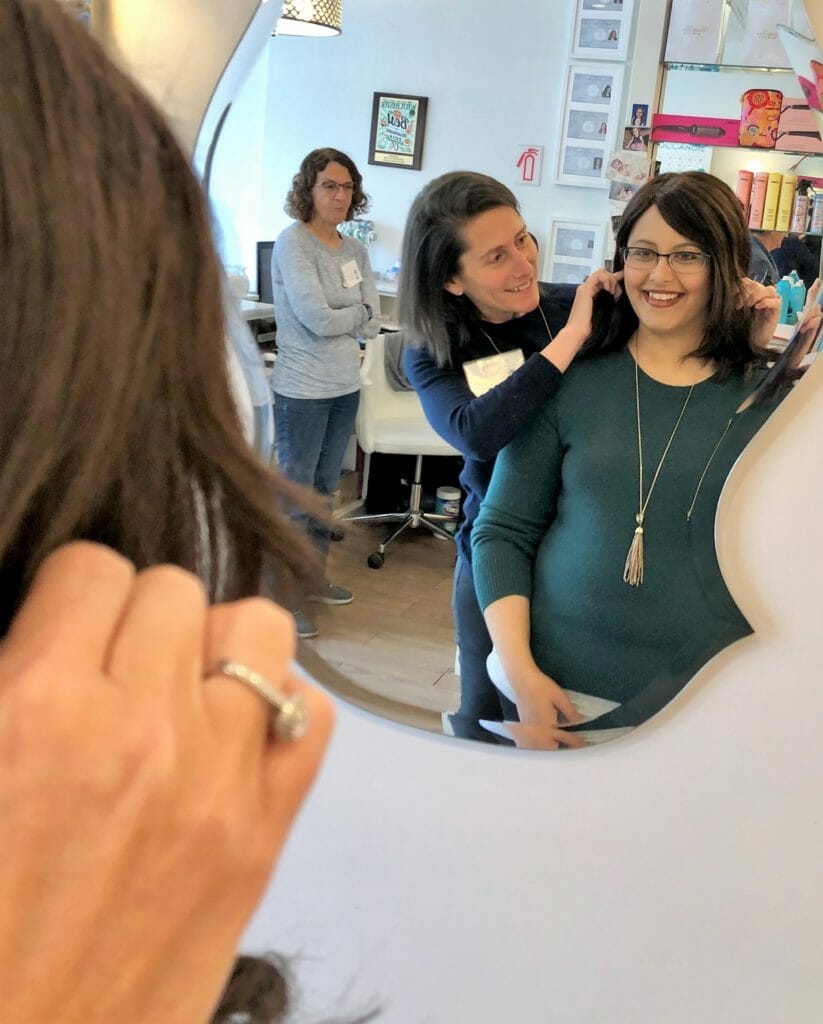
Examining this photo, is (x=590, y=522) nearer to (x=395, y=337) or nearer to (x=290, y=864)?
(x=395, y=337)

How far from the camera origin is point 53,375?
0.38 meters

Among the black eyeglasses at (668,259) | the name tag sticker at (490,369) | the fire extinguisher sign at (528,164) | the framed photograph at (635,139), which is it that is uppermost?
the framed photograph at (635,139)

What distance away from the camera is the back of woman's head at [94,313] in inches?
14.7

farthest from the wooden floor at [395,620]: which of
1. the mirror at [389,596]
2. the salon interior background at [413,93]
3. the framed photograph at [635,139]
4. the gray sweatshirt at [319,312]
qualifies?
the framed photograph at [635,139]

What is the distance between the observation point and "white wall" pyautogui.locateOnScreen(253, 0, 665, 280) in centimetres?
74

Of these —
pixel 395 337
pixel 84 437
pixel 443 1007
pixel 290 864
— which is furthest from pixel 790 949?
pixel 84 437

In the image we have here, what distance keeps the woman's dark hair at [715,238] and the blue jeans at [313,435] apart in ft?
0.91

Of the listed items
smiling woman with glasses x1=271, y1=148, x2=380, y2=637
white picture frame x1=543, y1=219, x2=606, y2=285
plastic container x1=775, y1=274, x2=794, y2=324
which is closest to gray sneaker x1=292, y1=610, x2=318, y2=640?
smiling woman with glasses x1=271, y1=148, x2=380, y2=637

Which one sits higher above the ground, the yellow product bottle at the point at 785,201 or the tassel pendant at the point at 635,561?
the yellow product bottle at the point at 785,201

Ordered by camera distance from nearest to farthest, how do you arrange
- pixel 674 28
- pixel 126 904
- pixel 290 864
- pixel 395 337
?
pixel 126 904, pixel 674 28, pixel 395 337, pixel 290 864

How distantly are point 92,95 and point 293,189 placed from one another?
0.44 meters

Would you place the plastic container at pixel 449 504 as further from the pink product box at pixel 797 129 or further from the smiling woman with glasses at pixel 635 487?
the pink product box at pixel 797 129

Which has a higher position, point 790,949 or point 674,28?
point 674,28

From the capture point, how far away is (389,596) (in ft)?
2.80
